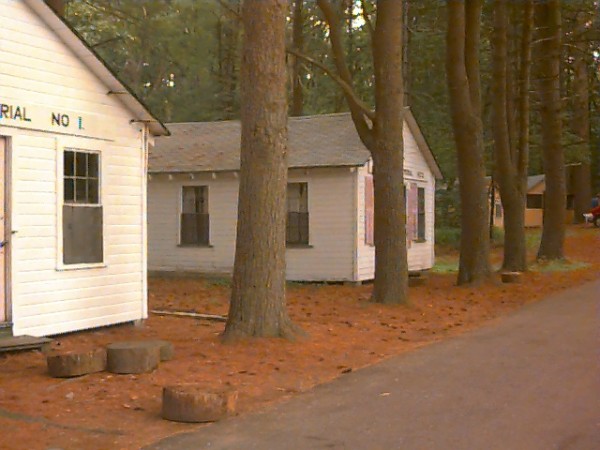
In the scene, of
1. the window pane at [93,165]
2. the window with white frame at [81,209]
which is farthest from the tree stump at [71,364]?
the window pane at [93,165]

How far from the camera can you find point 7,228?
1031cm

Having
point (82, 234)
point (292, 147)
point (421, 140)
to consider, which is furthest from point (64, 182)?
point (421, 140)

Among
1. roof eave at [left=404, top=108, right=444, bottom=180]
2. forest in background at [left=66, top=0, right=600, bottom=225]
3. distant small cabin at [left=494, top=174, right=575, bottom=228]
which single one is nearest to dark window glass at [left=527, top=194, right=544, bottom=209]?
distant small cabin at [left=494, top=174, right=575, bottom=228]

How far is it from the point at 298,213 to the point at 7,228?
1107cm

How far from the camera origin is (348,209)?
2002 cm

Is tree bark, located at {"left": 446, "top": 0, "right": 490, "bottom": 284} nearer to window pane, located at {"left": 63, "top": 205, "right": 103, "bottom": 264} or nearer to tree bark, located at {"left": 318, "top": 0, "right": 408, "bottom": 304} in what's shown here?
tree bark, located at {"left": 318, "top": 0, "right": 408, "bottom": 304}

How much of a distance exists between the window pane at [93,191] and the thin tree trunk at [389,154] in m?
5.24

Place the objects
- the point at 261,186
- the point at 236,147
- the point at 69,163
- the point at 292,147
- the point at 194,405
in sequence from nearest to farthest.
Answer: the point at 194,405
the point at 261,186
the point at 69,163
the point at 292,147
the point at 236,147

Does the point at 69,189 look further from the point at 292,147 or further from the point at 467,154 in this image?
the point at 292,147

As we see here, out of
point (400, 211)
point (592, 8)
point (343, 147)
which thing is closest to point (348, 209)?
point (343, 147)

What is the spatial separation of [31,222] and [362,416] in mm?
5584

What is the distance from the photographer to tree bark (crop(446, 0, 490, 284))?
18.5 m

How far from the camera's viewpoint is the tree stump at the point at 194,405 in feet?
22.8

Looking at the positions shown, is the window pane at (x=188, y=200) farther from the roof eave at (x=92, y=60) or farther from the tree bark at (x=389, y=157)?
the roof eave at (x=92, y=60)
